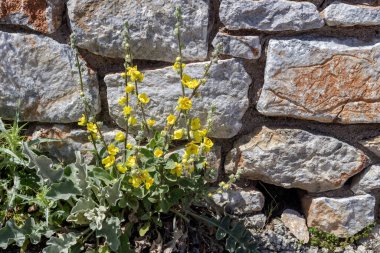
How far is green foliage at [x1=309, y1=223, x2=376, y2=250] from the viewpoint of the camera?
99.6 inches

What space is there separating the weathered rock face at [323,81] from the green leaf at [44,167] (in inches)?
36.0

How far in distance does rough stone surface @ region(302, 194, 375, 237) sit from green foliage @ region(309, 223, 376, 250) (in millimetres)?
21

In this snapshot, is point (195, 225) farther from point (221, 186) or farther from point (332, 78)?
point (332, 78)

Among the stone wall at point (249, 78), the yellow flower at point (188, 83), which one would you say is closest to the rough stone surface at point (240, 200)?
the stone wall at point (249, 78)

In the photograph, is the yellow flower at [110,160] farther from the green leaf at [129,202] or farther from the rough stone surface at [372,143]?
the rough stone surface at [372,143]

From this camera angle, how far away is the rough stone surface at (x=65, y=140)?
2.43 meters

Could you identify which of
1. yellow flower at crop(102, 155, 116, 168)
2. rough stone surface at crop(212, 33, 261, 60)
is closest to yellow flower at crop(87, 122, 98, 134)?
yellow flower at crop(102, 155, 116, 168)

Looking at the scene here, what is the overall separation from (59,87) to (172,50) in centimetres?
55

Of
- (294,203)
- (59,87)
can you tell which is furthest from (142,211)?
(294,203)

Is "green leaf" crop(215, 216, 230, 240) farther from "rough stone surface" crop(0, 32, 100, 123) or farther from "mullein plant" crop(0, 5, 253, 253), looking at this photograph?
"rough stone surface" crop(0, 32, 100, 123)

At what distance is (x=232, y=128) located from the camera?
7.67ft

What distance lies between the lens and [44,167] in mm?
2078

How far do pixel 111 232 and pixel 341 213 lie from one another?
Result: 3.65ft

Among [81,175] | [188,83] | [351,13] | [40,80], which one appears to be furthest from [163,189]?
[351,13]
